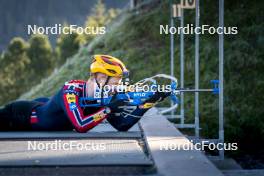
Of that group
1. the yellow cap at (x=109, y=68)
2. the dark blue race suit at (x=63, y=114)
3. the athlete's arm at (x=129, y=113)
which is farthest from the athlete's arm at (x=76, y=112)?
the yellow cap at (x=109, y=68)

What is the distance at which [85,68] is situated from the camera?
15391 millimetres

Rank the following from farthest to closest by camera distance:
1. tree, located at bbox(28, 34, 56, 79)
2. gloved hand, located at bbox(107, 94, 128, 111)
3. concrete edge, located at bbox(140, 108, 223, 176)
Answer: tree, located at bbox(28, 34, 56, 79), gloved hand, located at bbox(107, 94, 128, 111), concrete edge, located at bbox(140, 108, 223, 176)

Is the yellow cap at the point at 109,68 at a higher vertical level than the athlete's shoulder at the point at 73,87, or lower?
higher

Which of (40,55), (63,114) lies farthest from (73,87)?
(40,55)

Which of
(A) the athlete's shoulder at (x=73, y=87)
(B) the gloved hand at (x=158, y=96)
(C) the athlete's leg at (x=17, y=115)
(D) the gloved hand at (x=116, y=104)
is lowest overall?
(C) the athlete's leg at (x=17, y=115)

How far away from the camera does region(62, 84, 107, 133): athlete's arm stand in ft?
18.2

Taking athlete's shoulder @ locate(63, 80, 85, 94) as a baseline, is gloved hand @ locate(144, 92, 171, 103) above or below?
below

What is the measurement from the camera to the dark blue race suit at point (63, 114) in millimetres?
5582

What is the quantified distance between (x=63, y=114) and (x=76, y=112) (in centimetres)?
34

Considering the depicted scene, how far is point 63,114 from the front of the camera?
585 centimetres

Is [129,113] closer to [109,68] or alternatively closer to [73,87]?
[109,68]

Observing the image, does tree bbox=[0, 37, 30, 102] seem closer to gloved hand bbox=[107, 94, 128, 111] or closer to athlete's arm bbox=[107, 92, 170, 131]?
athlete's arm bbox=[107, 92, 170, 131]

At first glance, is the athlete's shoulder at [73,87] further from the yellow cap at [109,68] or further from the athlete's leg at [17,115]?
the athlete's leg at [17,115]

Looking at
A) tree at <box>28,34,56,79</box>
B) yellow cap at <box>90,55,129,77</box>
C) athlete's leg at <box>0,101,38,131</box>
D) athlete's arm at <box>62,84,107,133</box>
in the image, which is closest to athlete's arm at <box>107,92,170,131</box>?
athlete's arm at <box>62,84,107,133</box>
